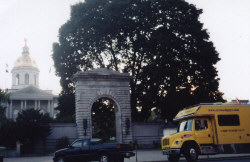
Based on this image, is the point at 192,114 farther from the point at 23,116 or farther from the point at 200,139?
the point at 23,116

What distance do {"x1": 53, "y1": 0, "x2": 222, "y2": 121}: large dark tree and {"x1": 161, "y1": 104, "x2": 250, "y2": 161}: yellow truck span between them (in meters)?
14.0

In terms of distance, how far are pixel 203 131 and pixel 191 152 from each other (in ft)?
4.78

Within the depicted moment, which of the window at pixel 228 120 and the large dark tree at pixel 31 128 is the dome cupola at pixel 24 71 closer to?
the large dark tree at pixel 31 128

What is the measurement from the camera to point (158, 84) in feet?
108

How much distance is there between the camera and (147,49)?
3469 centimetres

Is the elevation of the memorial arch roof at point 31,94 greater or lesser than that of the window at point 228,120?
greater

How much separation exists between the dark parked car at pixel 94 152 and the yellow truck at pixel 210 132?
255 centimetres

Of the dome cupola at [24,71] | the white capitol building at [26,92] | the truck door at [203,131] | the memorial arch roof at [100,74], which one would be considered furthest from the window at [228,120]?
the dome cupola at [24,71]

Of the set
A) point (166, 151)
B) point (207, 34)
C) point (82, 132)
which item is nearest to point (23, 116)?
point (82, 132)

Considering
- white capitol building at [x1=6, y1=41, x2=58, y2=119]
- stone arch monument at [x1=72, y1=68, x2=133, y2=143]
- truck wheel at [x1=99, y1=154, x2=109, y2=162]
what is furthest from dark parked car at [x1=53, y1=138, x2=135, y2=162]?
white capitol building at [x1=6, y1=41, x2=58, y2=119]

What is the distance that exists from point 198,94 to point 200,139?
16695 millimetres

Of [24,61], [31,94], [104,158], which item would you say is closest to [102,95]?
[104,158]

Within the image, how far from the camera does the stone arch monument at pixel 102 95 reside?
31.3 metres

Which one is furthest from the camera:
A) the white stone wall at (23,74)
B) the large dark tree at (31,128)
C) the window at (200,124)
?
the white stone wall at (23,74)
